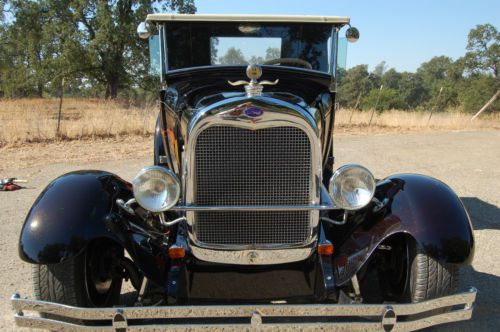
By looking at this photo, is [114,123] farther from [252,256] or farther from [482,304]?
[482,304]

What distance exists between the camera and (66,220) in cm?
245

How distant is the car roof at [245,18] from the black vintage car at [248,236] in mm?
1077

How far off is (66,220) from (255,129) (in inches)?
46.9

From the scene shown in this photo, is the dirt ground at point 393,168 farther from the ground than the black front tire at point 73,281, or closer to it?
closer to it

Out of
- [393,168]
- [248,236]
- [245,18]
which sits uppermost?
[245,18]

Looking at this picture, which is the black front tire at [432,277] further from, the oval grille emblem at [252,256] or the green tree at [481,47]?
the green tree at [481,47]

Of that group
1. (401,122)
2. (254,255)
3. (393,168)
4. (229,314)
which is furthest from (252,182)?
(401,122)

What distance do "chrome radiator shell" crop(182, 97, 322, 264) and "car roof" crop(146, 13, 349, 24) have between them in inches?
54.6

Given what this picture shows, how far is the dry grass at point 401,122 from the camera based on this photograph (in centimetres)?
1447

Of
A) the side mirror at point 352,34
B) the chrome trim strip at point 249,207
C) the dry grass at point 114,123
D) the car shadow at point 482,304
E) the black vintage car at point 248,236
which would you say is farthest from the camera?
the dry grass at point 114,123

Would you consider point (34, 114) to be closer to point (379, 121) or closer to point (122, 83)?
point (379, 121)

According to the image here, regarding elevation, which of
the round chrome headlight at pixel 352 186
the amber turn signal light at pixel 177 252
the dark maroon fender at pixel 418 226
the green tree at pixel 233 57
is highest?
the green tree at pixel 233 57

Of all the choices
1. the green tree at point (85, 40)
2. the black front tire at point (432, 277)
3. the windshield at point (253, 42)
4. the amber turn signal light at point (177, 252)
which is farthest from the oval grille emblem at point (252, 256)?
the green tree at point (85, 40)

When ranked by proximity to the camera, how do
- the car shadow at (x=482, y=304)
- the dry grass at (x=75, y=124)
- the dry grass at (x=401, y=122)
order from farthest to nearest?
the dry grass at (x=401, y=122), the dry grass at (x=75, y=124), the car shadow at (x=482, y=304)
